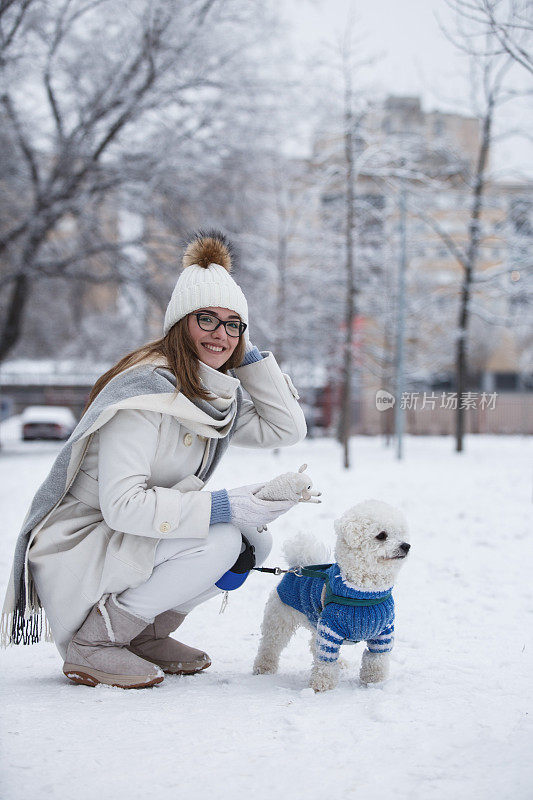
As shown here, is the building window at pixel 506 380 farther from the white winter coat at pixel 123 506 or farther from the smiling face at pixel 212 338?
the white winter coat at pixel 123 506

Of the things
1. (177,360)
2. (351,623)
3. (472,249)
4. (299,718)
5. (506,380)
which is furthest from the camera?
(506,380)

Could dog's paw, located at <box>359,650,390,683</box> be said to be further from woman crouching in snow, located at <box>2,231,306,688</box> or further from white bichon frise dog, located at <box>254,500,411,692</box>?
woman crouching in snow, located at <box>2,231,306,688</box>

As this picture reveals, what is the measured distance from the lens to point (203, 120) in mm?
12109

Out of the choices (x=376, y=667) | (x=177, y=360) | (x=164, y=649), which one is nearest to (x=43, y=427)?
(x=164, y=649)

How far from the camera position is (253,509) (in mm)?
2508

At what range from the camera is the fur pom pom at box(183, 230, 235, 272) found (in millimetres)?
2756

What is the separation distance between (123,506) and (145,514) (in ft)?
0.24

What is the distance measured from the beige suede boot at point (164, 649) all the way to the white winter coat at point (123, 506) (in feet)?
0.93

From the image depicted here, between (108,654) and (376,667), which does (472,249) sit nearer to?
(376,667)

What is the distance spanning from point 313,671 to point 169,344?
1200 mm

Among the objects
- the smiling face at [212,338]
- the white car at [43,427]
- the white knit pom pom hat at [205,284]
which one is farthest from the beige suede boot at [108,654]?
the white car at [43,427]

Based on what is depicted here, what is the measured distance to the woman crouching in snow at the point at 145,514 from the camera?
2.47 metres

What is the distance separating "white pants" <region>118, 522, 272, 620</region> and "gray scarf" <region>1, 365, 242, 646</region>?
1.08 feet

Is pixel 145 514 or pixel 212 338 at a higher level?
pixel 212 338
